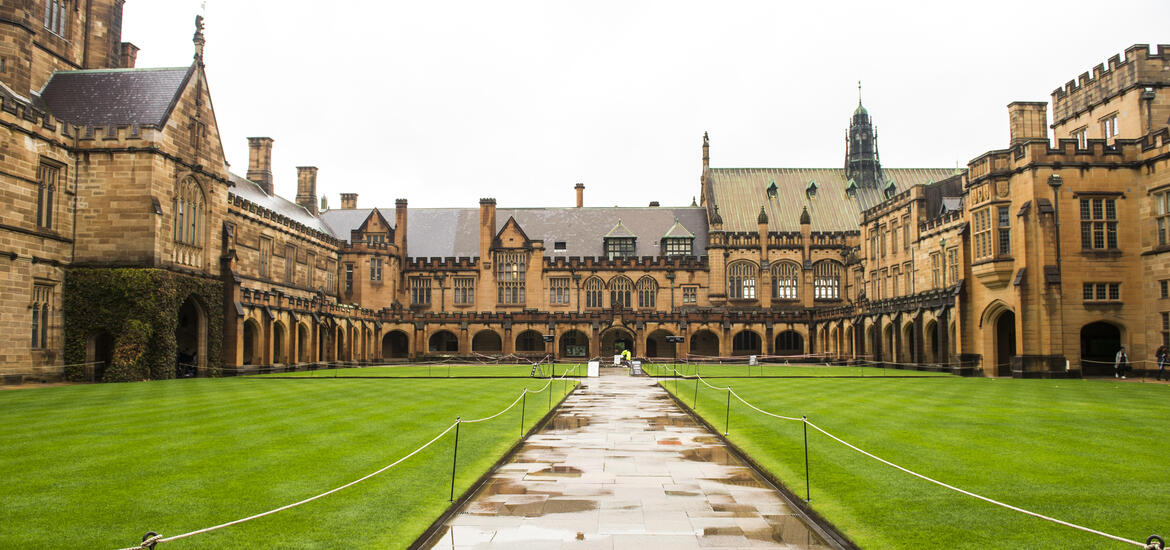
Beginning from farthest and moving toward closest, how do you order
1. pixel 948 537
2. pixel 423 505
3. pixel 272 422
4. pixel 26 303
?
pixel 26 303
pixel 272 422
pixel 423 505
pixel 948 537

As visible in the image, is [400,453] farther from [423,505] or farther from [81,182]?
[81,182]

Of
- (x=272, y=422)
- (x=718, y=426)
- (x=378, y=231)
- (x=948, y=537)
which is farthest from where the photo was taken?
(x=378, y=231)

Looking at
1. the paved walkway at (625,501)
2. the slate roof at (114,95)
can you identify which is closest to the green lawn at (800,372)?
the paved walkway at (625,501)

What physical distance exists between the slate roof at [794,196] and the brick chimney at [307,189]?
36.4 meters

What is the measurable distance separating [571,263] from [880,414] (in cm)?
5201

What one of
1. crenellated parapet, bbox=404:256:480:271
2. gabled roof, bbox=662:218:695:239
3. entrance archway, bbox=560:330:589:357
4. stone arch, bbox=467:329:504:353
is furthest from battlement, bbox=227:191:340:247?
gabled roof, bbox=662:218:695:239

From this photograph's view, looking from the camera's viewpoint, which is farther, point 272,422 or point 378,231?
point 378,231

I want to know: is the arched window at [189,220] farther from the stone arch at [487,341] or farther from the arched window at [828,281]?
the arched window at [828,281]

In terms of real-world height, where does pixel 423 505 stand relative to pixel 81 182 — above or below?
below

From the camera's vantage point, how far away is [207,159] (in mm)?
41125

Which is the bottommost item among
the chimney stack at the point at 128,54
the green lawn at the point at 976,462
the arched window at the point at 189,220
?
the green lawn at the point at 976,462

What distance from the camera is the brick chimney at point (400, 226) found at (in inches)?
2749

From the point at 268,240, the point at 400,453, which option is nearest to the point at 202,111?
the point at 268,240

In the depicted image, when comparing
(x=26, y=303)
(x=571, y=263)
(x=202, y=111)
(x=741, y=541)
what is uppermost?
(x=202, y=111)
